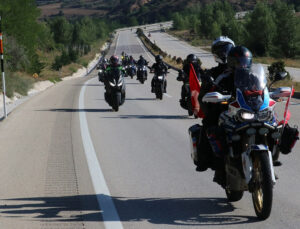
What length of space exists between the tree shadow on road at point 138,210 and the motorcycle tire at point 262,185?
24 cm

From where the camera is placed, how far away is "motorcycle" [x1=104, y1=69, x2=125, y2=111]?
17.3 meters

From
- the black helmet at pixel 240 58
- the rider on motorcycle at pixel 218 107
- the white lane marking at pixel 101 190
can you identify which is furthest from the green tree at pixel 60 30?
the black helmet at pixel 240 58

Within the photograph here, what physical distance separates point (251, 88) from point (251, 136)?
46 centimetres

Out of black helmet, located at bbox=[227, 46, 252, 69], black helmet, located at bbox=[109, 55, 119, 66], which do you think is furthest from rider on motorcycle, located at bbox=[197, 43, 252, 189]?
black helmet, located at bbox=[109, 55, 119, 66]

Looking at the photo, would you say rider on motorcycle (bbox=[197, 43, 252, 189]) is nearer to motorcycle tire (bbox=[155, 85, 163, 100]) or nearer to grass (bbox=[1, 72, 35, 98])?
motorcycle tire (bbox=[155, 85, 163, 100])

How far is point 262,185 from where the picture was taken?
16.9ft

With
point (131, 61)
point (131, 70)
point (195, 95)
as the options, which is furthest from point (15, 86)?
point (195, 95)

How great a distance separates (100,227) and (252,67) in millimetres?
2184

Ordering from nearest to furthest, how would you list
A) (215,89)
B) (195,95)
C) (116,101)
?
(215,89) < (195,95) < (116,101)

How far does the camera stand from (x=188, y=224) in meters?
5.54

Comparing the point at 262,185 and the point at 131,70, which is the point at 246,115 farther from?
the point at 131,70

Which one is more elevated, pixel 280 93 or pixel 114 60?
pixel 280 93

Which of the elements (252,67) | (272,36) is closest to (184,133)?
(252,67)

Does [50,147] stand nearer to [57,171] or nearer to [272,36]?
[57,171]
